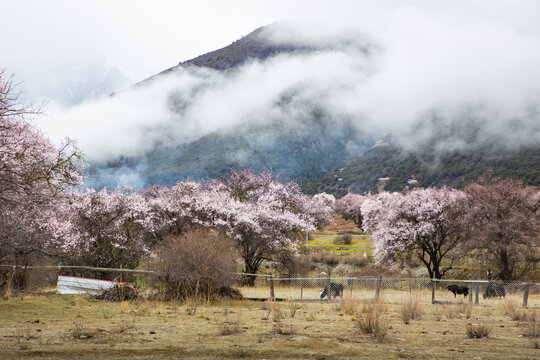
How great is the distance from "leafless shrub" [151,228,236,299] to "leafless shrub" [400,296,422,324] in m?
6.92

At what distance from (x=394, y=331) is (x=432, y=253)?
2516cm

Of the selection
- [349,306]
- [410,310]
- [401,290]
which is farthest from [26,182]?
[401,290]

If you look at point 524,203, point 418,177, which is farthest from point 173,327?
point 418,177

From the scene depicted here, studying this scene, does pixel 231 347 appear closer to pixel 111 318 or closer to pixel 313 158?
pixel 111 318

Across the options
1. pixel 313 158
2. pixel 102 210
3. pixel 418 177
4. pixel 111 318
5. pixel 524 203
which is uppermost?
pixel 313 158

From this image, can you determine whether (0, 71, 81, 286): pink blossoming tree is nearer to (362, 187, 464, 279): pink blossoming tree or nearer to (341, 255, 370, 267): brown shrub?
(362, 187, 464, 279): pink blossoming tree

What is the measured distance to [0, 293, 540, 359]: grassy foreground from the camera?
6.68 meters

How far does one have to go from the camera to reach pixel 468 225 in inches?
1270

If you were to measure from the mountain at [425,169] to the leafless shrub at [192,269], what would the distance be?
82.8 m

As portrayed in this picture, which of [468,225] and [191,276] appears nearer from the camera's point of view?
[191,276]

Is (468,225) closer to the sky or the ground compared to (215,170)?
closer to the ground

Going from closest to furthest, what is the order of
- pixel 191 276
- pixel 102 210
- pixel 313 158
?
pixel 191 276 < pixel 102 210 < pixel 313 158

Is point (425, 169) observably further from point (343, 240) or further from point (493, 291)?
point (493, 291)

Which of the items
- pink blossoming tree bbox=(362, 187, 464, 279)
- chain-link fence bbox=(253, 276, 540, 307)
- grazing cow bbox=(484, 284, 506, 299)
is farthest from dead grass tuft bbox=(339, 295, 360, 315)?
pink blossoming tree bbox=(362, 187, 464, 279)
